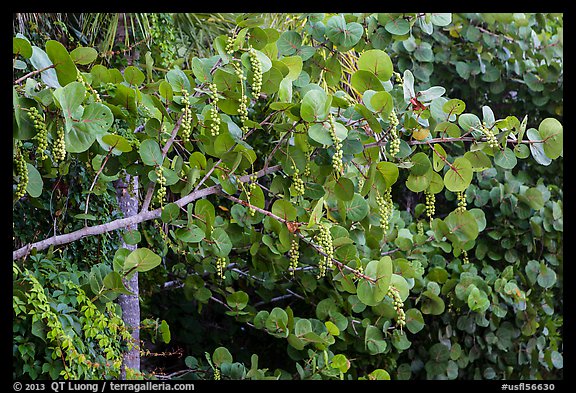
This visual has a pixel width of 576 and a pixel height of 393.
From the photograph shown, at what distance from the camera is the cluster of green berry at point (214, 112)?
1.95 m

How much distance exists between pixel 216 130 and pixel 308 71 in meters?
0.58

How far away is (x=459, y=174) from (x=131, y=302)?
1400mm

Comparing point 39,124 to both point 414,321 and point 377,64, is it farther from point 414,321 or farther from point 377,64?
point 414,321

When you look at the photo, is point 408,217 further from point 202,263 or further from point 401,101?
point 401,101

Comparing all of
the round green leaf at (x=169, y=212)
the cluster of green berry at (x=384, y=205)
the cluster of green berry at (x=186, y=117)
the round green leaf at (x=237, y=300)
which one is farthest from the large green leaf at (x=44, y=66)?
the round green leaf at (x=237, y=300)

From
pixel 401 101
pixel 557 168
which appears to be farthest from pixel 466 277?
pixel 401 101

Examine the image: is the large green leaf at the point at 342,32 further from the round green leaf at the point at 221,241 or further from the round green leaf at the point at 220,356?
the round green leaf at the point at 220,356

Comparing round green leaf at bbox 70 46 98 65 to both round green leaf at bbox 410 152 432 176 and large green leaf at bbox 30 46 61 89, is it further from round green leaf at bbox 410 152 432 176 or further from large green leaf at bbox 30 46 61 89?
round green leaf at bbox 410 152 432 176

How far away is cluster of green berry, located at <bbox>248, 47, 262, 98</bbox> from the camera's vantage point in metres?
1.91

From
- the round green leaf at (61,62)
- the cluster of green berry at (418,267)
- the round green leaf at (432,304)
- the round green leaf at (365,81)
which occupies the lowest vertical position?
the round green leaf at (432,304)

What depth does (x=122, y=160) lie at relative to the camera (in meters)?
2.11

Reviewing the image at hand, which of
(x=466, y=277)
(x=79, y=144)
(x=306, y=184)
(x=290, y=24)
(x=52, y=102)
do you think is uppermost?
(x=290, y=24)

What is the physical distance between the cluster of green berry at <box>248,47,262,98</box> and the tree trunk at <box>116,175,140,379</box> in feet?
2.70

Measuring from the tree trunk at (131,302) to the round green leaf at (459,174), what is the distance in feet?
3.64
